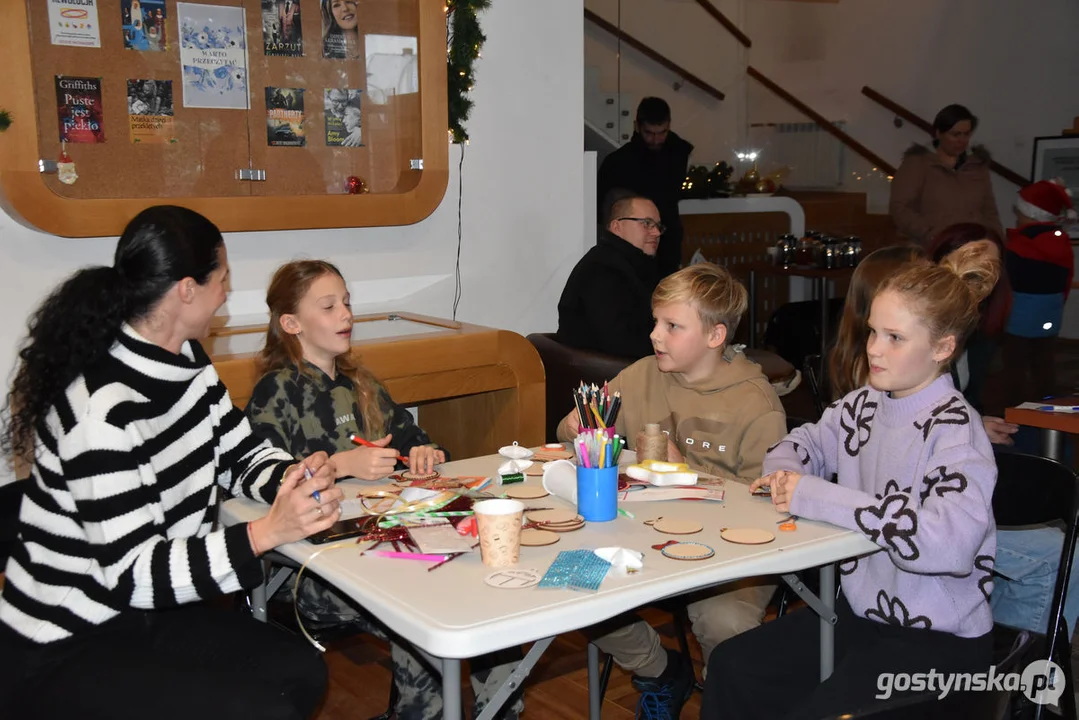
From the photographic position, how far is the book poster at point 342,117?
384 cm

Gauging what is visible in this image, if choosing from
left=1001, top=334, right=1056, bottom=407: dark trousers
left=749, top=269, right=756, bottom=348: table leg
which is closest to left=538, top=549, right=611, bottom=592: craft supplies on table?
left=1001, top=334, right=1056, bottom=407: dark trousers

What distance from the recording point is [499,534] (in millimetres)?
1649

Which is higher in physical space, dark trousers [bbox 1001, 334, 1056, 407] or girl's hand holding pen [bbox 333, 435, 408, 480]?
girl's hand holding pen [bbox 333, 435, 408, 480]

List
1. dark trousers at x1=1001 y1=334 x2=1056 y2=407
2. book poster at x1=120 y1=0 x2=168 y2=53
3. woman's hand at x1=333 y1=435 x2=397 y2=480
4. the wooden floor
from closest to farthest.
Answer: woman's hand at x1=333 y1=435 x2=397 y2=480 → the wooden floor → book poster at x1=120 y1=0 x2=168 y2=53 → dark trousers at x1=1001 y1=334 x2=1056 y2=407

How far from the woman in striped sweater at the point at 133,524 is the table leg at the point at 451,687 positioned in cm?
32

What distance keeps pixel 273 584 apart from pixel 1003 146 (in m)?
8.46

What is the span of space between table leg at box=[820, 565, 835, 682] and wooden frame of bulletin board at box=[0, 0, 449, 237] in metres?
2.31

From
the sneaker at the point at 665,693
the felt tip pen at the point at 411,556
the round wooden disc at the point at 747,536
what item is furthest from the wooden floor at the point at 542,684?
the felt tip pen at the point at 411,556

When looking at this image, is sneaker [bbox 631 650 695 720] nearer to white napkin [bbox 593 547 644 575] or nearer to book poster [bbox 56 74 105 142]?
white napkin [bbox 593 547 644 575]

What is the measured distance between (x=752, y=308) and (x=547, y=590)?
555cm

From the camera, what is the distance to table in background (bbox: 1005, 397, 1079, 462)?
2.82 m

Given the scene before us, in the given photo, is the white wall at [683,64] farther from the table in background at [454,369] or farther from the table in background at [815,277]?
the table in background at [454,369]

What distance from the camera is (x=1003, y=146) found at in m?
9.01

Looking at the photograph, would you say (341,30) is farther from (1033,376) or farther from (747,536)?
(1033,376)
